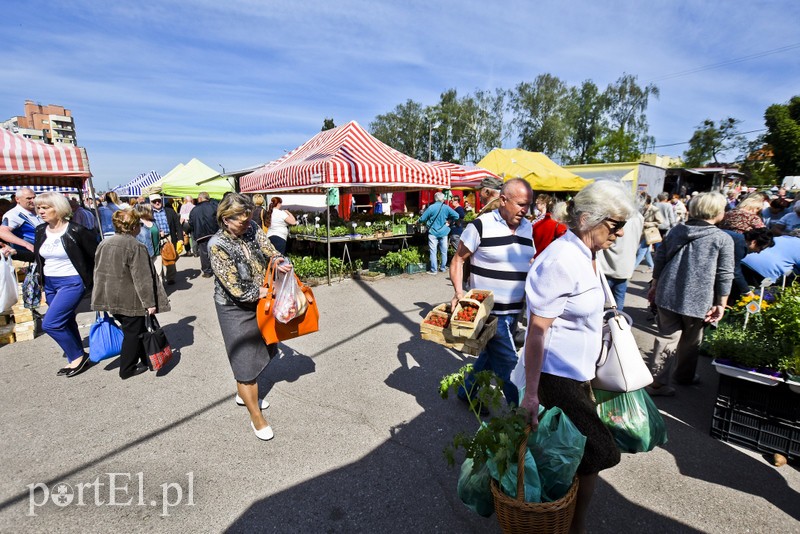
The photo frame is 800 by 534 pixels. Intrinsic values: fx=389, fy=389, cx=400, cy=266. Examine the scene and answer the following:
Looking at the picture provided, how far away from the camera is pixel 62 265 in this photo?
4027 millimetres

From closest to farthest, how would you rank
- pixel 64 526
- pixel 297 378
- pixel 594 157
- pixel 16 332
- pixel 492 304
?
pixel 64 526 → pixel 492 304 → pixel 297 378 → pixel 16 332 → pixel 594 157

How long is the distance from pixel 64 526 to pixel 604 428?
3.13 m

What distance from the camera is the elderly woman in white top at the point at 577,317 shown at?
178 cm

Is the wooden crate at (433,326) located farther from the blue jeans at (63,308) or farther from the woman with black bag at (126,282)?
the blue jeans at (63,308)

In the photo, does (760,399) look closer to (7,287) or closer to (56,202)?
(56,202)

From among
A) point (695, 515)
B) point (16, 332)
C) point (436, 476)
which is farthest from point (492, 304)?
point (16, 332)

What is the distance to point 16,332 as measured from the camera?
520 centimetres

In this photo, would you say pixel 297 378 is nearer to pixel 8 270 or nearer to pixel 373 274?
pixel 8 270

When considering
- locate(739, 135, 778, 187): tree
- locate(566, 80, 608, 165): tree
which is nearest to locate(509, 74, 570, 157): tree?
locate(566, 80, 608, 165): tree

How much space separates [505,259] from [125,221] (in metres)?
3.65

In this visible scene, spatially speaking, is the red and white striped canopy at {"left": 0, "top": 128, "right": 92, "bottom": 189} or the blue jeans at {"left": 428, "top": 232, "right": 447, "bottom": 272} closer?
the red and white striped canopy at {"left": 0, "top": 128, "right": 92, "bottom": 189}

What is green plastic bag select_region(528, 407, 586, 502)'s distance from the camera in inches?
65.9

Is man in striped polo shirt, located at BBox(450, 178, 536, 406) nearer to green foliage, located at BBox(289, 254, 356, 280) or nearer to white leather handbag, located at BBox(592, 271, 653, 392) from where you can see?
white leather handbag, located at BBox(592, 271, 653, 392)

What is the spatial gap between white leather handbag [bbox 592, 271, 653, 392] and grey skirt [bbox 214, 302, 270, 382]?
7.61ft
